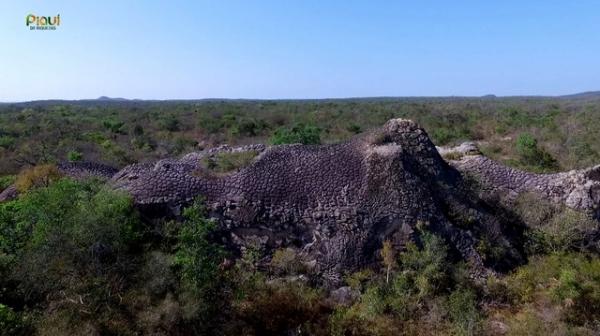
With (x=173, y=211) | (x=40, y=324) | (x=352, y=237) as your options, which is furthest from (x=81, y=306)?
(x=352, y=237)

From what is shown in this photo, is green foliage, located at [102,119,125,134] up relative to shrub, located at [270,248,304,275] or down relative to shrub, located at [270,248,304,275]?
up

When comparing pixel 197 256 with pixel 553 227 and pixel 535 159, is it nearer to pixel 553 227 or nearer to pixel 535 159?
pixel 553 227

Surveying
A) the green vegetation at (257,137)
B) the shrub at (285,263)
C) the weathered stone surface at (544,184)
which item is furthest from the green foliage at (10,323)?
the green vegetation at (257,137)

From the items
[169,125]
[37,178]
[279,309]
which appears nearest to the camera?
[279,309]

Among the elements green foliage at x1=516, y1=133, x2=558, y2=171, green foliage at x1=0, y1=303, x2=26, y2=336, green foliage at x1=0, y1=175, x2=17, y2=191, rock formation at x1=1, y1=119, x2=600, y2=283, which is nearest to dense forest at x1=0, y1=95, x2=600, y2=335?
green foliage at x1=0, y1=303, x2=26, y2=336

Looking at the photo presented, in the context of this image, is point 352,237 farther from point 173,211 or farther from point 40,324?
point 40,324

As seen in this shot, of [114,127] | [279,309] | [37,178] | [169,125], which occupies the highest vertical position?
[169,125]

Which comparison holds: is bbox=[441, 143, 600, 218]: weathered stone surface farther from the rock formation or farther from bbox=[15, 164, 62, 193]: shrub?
bbox=[15, 164, 62, 193]: shrub

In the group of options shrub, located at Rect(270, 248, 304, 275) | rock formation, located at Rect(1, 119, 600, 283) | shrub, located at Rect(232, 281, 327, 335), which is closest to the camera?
shrub, located at Rect(232, 281, 327, 335)

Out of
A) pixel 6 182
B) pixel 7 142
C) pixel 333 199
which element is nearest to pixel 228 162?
pixel 333 199

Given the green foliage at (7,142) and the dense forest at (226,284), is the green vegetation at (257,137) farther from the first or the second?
the dense forest at (226,284)

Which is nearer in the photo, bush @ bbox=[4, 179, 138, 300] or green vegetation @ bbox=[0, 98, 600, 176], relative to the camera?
bush @ bbox=[4, 179, 138, 300]
